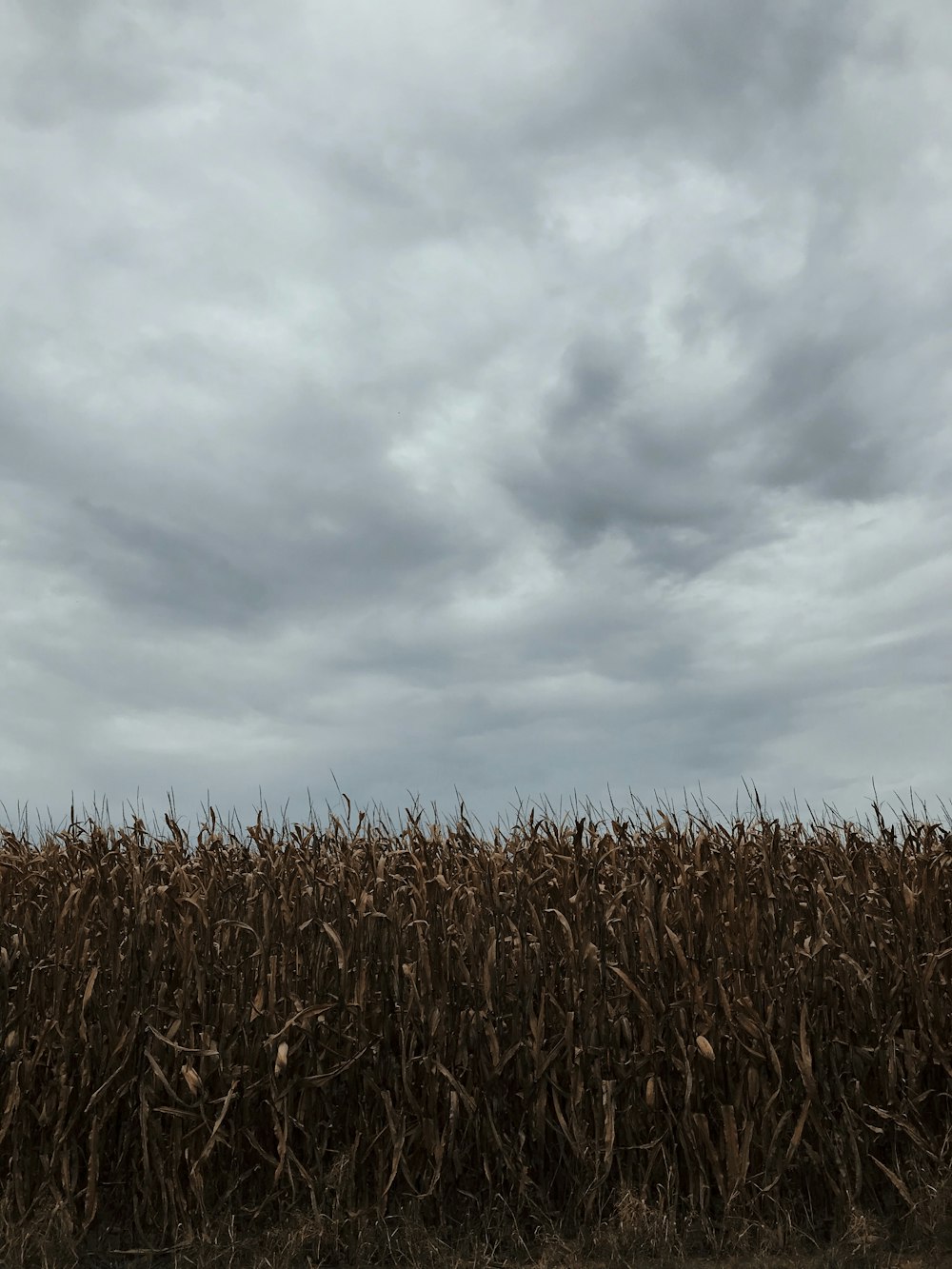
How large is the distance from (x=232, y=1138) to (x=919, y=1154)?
3575 mm

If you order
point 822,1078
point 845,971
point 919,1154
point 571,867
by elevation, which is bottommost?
point 919,1154

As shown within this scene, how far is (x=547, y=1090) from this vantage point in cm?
546

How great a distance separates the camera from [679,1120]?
5.39 meters

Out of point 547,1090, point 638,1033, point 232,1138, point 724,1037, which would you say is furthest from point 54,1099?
point 724,1037

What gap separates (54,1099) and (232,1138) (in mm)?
1042

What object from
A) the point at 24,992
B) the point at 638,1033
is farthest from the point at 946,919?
the point at 24,992

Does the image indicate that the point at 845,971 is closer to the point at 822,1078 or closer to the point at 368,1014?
the point at 822,1078

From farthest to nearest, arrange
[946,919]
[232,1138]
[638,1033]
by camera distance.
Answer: [946,919] → [638,1033] → [232,1138]

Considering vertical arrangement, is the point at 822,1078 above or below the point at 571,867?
below

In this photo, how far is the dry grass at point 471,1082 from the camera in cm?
514

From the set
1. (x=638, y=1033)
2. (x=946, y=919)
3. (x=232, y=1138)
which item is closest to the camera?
(x=232, y=1138)

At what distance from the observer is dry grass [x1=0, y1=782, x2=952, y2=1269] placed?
5145 mm

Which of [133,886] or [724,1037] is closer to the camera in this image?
[724,1037]

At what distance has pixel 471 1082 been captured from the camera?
5.39 metres
